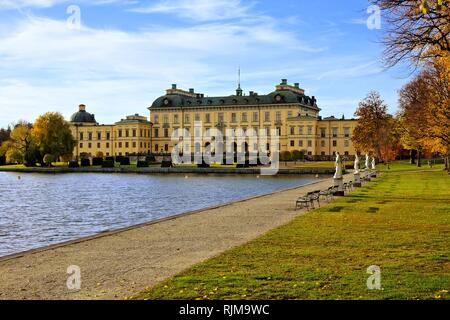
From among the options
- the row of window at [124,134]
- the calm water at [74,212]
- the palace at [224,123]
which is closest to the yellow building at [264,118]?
the palace at [224,123]

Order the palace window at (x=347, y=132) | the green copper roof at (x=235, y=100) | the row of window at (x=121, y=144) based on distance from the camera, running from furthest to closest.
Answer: the row of window at (x=121, y=144) < the green copper roof at (x=235, y=100) < the palace window at (x=347, y=132)

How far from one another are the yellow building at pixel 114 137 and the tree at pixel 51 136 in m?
29.9

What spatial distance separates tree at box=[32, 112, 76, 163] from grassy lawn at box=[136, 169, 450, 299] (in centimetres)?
6015

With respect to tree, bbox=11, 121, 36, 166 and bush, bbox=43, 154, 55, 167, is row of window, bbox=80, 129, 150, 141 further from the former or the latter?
bush, bbox=43, 154, 55, 167

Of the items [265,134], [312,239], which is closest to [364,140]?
[265,134]

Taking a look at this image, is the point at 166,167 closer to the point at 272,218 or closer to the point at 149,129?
the point at 149,129

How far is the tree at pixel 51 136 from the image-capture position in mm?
70062

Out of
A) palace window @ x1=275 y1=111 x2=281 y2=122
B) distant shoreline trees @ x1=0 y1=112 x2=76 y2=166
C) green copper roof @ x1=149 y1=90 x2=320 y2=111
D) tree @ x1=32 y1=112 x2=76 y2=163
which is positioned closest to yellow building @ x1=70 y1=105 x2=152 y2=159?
green copper roof @ x1=149 y1=90 x2=320 y2=111

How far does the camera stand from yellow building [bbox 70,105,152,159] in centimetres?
10169

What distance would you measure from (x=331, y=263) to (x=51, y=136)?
65.6 metres

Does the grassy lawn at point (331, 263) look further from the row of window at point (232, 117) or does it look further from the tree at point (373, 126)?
the row of window at point (232, 117)

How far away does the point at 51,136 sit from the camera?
69.9 meters

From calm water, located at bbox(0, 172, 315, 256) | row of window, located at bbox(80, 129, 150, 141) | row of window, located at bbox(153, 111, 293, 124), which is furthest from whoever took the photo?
row of window, located at bbox(80, 129, 150, 141)

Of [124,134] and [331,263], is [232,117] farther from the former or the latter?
[331,263]
